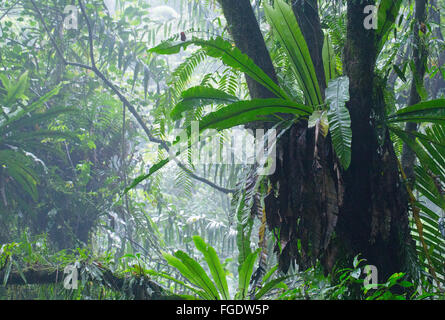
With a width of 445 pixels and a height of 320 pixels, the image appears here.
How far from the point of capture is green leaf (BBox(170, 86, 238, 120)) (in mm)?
2061

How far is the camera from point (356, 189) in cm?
182

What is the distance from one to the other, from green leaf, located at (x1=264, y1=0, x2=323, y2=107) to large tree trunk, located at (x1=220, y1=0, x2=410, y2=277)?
0.76 ft

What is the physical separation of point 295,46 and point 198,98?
51cm

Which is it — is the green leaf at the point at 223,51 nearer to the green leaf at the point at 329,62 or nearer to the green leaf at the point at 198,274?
the green leaf at the point at 329,62

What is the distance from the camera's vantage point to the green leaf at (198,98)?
6.76 feet

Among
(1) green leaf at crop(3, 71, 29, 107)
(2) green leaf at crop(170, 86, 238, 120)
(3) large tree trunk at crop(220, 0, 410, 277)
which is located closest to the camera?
(3) large tree trunk at crop(220, 0, 410, 277)

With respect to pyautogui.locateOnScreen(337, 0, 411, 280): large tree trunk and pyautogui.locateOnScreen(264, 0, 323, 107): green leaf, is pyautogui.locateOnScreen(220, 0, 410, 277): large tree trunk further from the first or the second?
pyautogui.locateOnScreen(264, 0, 323, 107): green leaf

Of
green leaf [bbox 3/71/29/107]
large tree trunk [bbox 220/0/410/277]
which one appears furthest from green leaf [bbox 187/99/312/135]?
green leaf [bbox 3/71/29/107]

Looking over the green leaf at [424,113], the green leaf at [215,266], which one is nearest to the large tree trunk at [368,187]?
the green leaf at [424,113]

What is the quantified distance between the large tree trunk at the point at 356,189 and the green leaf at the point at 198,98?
1.36 feet

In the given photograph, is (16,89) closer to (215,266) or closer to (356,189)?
(215,266)
